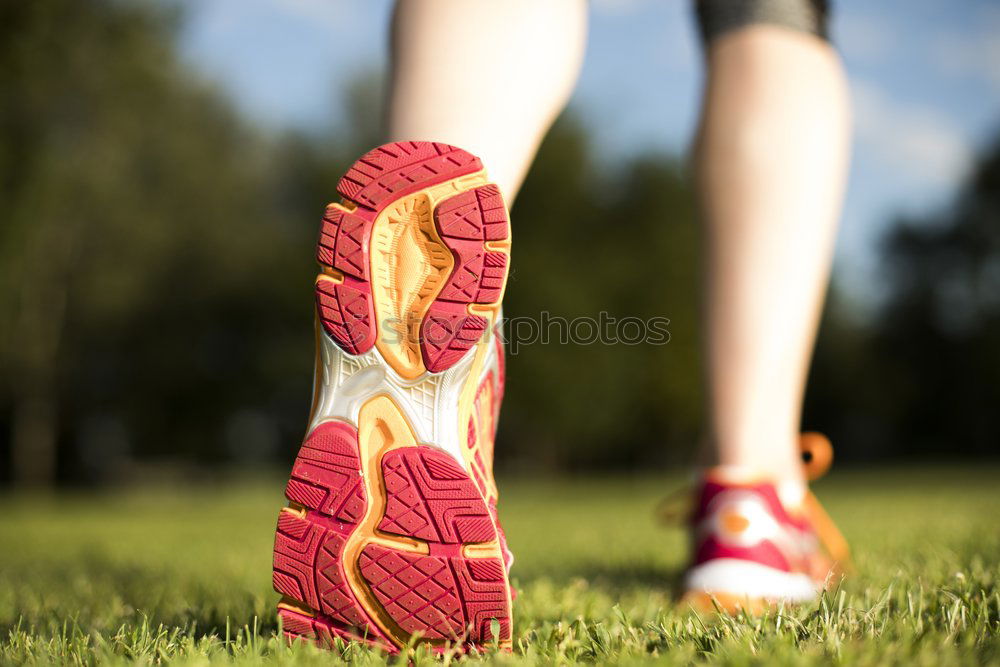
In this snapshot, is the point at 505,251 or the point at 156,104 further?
the point at 156,104

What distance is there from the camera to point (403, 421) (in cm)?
112

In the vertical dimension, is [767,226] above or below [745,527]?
above

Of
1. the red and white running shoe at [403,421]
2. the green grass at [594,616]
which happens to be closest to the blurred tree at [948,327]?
the green grass at [594,616]

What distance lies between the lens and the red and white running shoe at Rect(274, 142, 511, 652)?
1.08 meters

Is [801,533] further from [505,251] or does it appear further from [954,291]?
[954,291]

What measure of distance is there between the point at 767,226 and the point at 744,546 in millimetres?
623

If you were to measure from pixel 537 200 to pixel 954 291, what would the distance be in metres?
17.2

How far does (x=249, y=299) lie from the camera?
20.2 m

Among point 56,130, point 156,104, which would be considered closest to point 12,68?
point 56,130

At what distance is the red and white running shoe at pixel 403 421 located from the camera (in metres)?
1.08

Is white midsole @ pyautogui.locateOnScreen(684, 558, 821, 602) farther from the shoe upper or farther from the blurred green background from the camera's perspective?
the blurred green background

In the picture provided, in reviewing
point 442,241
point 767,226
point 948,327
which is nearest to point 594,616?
point 442,241

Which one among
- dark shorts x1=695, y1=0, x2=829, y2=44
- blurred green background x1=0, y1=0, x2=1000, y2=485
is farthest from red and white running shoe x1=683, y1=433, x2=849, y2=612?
blurred green background x1=0, y1=0, x2=1000, y2=485

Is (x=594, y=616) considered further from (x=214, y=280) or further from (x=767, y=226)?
(x=214, y=280)
